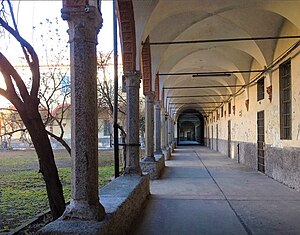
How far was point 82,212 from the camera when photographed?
10.8 ft

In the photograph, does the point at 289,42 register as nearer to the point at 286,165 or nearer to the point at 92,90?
the point at 286,165

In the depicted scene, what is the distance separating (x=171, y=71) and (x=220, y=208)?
30.5 feet

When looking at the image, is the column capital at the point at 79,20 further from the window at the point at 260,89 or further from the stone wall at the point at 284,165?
the window at the point at 260,89

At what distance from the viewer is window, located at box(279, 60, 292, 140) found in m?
8.95

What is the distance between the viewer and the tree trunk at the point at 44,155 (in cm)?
471

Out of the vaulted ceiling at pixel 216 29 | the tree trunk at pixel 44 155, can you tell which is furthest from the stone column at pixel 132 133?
the tree trunk at pixel 44 155

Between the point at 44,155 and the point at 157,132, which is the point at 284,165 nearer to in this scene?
the point at 157,132

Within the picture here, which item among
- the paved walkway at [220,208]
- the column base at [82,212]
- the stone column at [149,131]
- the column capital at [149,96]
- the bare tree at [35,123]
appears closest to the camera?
the column base at [82,212]

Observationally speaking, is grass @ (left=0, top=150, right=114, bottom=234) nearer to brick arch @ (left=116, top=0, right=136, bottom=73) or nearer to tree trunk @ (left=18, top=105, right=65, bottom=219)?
tree trunk @ (left=18, top=105, right=65, bottom=219)

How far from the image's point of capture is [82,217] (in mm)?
3281

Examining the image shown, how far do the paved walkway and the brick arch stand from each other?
298 centimetres

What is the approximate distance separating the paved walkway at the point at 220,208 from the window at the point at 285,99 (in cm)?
148

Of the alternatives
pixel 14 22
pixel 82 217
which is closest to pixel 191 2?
pixel 14 22

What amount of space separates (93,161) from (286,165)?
678cm
